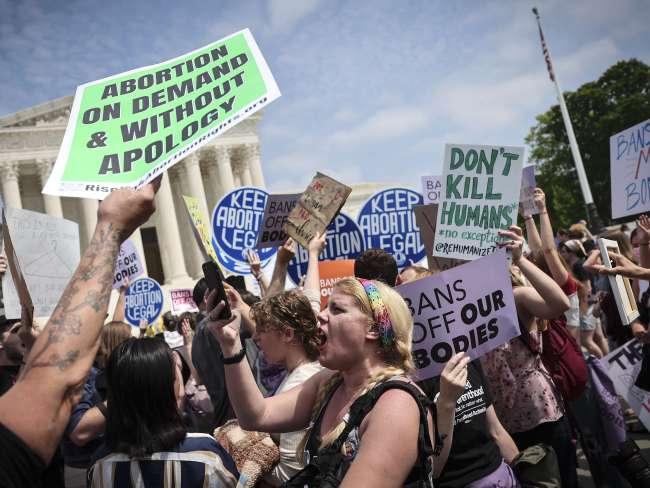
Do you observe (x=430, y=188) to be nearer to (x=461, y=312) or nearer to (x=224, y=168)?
(x=461, y=312)

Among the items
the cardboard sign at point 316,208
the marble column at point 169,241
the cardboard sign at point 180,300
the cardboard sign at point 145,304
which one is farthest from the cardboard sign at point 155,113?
the marble column at point 169,241

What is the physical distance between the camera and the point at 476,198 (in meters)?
4.62

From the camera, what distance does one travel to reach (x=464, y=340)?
111 inches

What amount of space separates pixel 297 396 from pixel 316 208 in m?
2.50

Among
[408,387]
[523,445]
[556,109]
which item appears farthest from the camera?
[556,109]

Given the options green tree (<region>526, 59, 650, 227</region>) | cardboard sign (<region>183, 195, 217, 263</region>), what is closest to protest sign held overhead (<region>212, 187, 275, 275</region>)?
cardboard sign (<region>183, 195, 217, 263</region>)

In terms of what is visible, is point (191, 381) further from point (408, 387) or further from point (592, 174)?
point (592, 174)

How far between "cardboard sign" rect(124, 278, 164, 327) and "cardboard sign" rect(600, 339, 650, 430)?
976 cm

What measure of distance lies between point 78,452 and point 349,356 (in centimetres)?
201

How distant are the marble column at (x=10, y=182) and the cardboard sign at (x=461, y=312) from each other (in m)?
36.4

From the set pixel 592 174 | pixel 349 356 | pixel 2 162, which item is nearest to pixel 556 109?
pixel 592 174

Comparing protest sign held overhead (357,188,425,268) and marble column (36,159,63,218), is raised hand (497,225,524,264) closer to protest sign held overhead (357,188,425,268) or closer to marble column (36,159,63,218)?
protest sign held overhead (357,188,425,268)

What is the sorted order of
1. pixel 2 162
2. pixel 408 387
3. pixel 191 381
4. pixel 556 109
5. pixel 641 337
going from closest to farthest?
pixel 408 387
pixel 641 337
pixel 191 381
pixel 2 162
pixel 556 109

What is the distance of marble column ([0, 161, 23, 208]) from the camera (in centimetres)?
3403
